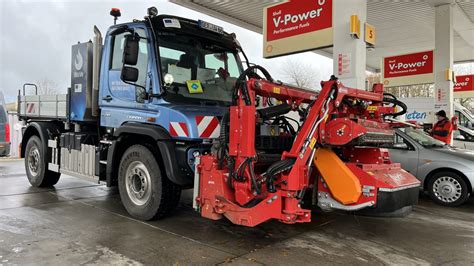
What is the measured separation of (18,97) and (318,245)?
745cm

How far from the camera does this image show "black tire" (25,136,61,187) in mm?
7499

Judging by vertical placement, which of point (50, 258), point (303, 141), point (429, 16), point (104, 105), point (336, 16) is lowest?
point (50, 258)

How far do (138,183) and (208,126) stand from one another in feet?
4.69

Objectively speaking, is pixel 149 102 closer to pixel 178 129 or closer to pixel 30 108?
pixel 178 129

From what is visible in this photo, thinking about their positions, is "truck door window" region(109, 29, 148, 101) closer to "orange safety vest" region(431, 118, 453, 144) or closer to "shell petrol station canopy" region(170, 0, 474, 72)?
"shell petrol station canopy" region(170, 0, 474, 72)

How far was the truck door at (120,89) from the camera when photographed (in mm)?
5158

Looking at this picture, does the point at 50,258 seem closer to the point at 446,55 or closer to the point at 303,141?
the point at 303,141

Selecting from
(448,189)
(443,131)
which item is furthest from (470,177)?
(443,131)

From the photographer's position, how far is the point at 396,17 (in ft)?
43.2

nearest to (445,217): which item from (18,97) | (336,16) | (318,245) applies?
(318,245)

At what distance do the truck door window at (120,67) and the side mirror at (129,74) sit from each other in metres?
0.17

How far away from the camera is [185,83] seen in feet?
17.1

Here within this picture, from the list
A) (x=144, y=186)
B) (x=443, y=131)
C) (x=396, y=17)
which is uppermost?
(x=396, y=17)

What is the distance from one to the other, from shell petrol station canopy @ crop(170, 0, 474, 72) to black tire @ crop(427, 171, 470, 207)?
18.4ft
